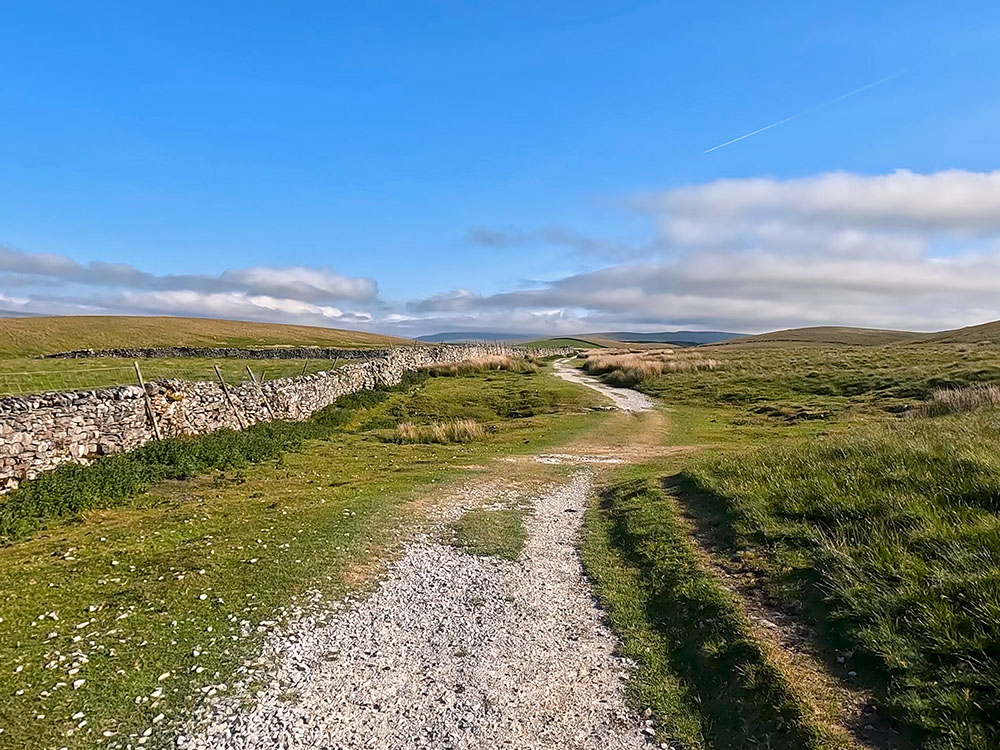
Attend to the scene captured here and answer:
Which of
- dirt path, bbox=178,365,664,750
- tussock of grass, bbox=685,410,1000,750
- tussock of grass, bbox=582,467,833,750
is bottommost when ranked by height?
dirt path, bbox=178,365,664,750

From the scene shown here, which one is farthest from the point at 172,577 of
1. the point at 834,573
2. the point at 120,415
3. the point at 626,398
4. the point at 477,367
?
the point at 477,367

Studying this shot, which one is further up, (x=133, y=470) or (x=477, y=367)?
(x=477, y=367)

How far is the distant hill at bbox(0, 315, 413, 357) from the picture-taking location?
232 ft

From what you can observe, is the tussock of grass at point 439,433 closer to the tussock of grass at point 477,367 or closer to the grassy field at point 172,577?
the grassy field at point 172,577

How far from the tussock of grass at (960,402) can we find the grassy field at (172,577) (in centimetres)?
2068

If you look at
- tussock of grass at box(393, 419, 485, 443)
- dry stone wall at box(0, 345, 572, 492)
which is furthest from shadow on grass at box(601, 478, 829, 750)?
dry stone wall at box(0, 345, 572, 492)

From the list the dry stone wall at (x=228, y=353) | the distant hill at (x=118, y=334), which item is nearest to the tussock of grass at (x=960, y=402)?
the dry stone wall at (x=228, y=353)

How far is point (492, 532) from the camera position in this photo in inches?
496

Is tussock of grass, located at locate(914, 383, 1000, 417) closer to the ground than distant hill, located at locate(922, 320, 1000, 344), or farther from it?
closer to the ground

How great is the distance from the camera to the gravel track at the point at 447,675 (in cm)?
593

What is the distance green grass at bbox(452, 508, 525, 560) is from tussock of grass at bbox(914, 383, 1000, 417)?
21178 mm

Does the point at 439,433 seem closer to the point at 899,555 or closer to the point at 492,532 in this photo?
the point at 492,532

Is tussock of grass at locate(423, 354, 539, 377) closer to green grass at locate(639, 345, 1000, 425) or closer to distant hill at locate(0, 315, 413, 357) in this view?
green grass at locate(639, 345, 1000, 425)

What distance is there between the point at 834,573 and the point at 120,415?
65.3 feet
